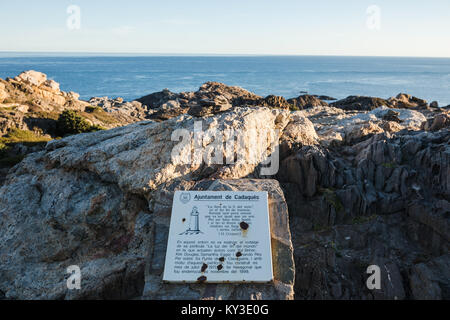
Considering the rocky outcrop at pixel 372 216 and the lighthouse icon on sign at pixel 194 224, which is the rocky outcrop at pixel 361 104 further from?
the lighthouse icon on sign at pixel 194 224

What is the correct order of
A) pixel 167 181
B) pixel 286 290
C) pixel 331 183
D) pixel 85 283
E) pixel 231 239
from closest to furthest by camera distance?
pixel 286 290
pixel 231 239
pixel 85 283
pixel 167 181
pixel 331 183

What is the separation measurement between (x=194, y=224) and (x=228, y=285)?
1351mm

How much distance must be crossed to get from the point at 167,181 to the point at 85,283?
10.7ft

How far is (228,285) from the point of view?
5363mm

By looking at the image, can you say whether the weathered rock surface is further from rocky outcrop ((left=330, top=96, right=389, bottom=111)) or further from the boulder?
rocky outcrop ((left=330, top=96, right=389, bottom=111))

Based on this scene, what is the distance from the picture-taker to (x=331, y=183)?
1111 centimetres

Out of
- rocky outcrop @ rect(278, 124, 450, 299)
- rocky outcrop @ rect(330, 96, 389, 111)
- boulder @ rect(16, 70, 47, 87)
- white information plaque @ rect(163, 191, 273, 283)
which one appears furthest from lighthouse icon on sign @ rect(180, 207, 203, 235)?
boulder @ rect(16, 70, 47, 87)

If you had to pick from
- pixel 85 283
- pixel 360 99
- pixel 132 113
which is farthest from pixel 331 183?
pixel 132 113

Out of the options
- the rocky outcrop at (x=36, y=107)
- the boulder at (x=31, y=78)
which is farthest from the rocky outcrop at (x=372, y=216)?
the boulder at (x=31, y=78)

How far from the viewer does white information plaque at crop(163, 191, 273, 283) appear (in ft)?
17.6

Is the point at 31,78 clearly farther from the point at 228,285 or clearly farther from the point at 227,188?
the point at 228,285

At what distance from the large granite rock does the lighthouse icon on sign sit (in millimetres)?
688

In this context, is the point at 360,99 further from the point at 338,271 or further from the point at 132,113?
the point at 338,271

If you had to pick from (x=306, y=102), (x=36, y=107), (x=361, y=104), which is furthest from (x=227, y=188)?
(x=306, y=102)
